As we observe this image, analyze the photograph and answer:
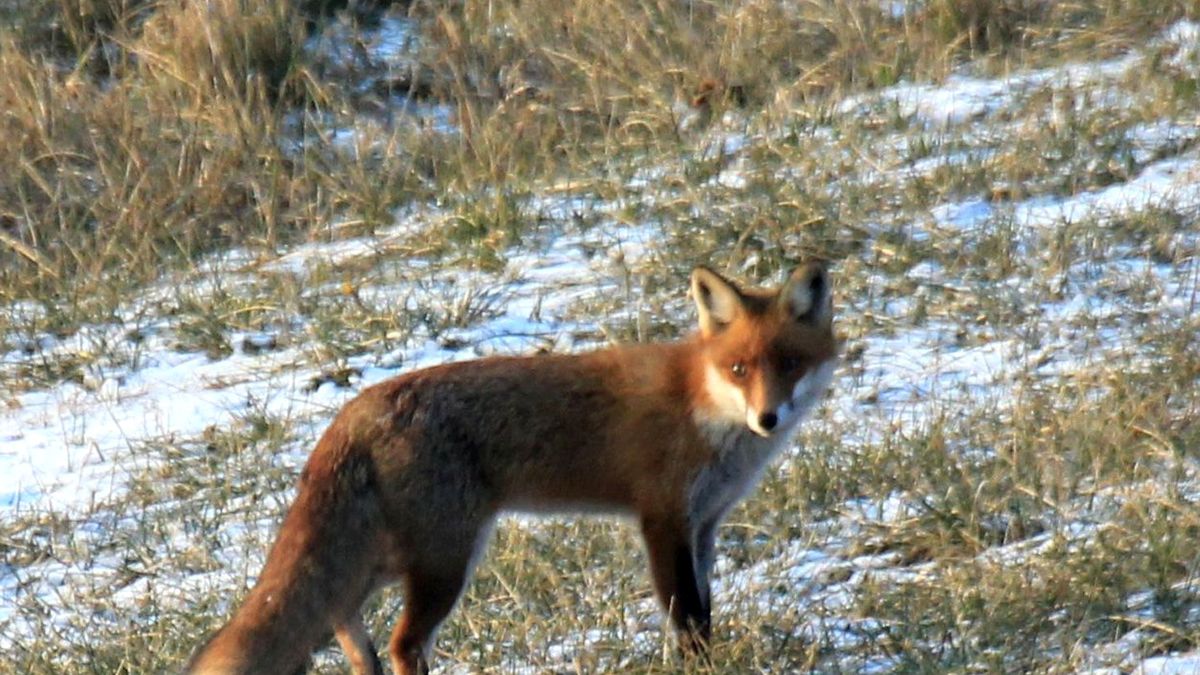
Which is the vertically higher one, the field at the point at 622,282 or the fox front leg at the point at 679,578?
the fox front leg at the point at 679,578

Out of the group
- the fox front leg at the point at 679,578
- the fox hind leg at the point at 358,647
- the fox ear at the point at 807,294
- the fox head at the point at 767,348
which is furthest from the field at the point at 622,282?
the fox ear at the point at 807,294

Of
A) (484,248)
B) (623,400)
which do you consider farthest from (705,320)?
(484,248)

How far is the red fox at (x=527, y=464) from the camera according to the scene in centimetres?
403

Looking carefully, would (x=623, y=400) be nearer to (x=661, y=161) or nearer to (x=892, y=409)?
(x=892, y=409)

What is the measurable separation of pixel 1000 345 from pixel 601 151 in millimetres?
2610

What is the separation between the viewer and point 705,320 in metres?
4.54

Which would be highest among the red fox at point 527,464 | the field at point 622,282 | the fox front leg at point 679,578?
the red fox at point 527,464

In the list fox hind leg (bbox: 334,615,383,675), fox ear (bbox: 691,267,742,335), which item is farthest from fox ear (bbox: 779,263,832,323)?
fox hind leg (bbox: 334,615,383,675)

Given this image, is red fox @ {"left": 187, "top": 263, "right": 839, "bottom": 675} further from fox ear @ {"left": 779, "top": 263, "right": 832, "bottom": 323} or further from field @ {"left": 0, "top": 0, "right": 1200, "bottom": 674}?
field @ {"left": 0, "top": 0, "right": 1200, "bottom": 674}

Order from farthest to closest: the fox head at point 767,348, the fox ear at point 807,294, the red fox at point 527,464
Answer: the fox ear at point 807,294, the fox head at point 767,348, the red fox at point 527,464

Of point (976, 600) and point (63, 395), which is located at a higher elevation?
point (976, 600)

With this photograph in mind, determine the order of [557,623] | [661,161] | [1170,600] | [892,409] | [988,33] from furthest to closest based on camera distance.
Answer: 1. [988,33]
2. [661,161]
3. [892,409]
4. [557,623]
5. [1170,600]

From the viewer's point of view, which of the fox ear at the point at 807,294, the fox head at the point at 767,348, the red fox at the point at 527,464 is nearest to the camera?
the red fox at the point at 527,464

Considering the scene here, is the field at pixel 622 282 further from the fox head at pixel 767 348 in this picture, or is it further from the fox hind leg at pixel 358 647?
the fox head at pixel 767 348
